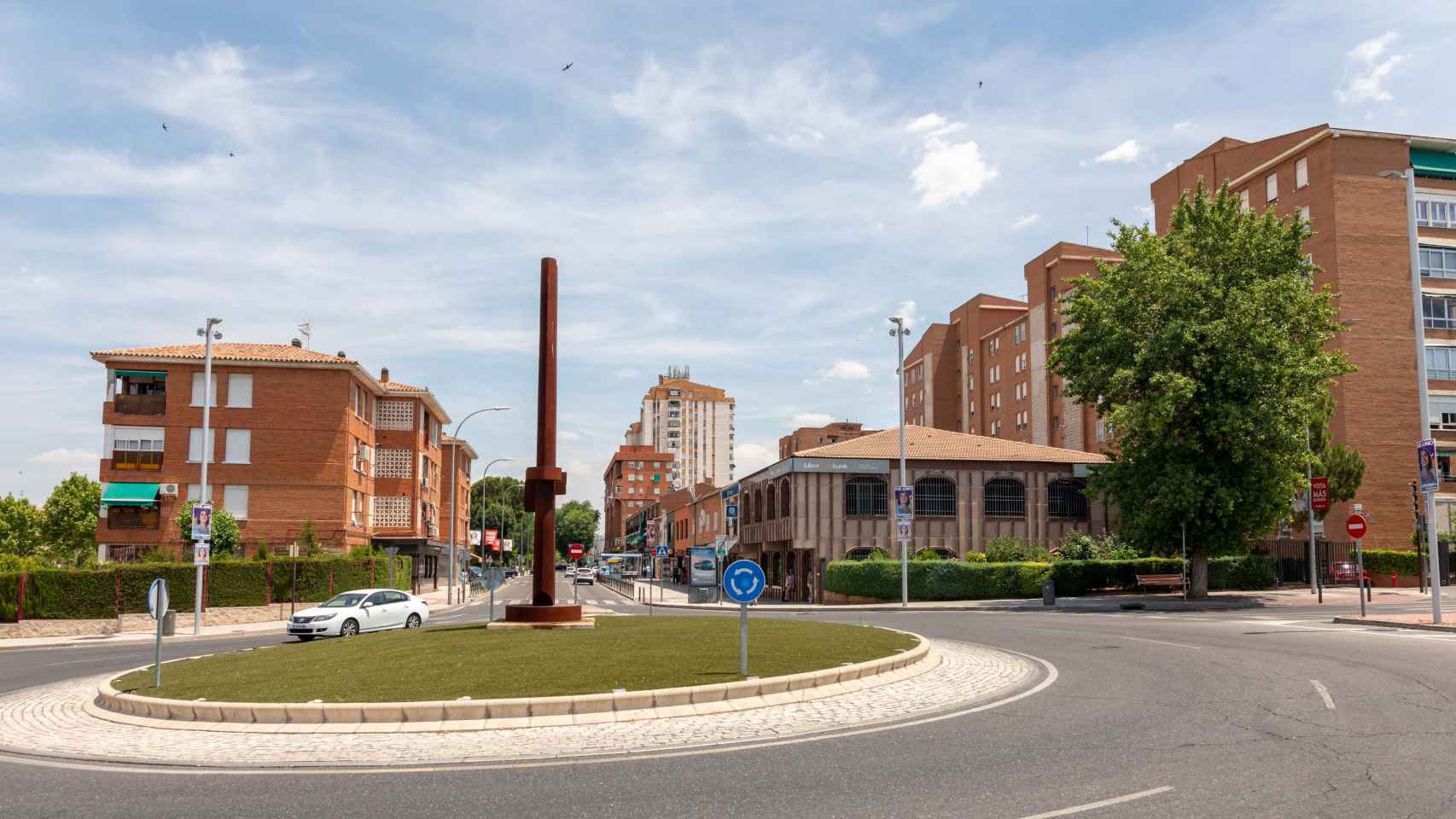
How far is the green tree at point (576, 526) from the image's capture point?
6294 inches

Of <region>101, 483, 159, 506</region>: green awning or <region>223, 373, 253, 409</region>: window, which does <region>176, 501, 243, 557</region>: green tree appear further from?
<region>223, 373, 253, 409</region>: window

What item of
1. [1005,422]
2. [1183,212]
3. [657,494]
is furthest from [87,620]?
[657,494]

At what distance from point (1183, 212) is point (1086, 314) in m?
5.51

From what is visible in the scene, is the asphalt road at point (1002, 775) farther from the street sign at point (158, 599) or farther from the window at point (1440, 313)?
the window at point (1440, 313)

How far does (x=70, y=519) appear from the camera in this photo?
93.2 m

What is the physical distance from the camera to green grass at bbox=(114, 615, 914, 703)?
41.3 ft

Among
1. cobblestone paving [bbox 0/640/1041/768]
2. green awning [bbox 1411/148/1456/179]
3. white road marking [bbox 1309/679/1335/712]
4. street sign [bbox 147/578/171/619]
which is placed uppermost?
green awning [bbox 1411/148/1456/179]

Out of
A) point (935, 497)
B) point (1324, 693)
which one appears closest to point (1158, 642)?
point (1324, 693)

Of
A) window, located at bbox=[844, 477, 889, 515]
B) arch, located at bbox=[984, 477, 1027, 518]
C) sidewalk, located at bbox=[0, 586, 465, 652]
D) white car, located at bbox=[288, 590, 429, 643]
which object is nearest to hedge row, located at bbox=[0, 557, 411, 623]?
sidewalk, located at bbox=[0, 586, 465, 652]

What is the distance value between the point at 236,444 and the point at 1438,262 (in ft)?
199

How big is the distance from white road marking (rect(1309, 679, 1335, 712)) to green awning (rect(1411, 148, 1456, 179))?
5261 cm

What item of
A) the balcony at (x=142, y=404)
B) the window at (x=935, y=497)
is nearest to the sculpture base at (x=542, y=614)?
the window at (x=935, y=497)

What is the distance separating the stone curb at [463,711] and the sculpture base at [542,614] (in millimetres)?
9232

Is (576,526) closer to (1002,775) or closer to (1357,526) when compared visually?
(1357,526)
